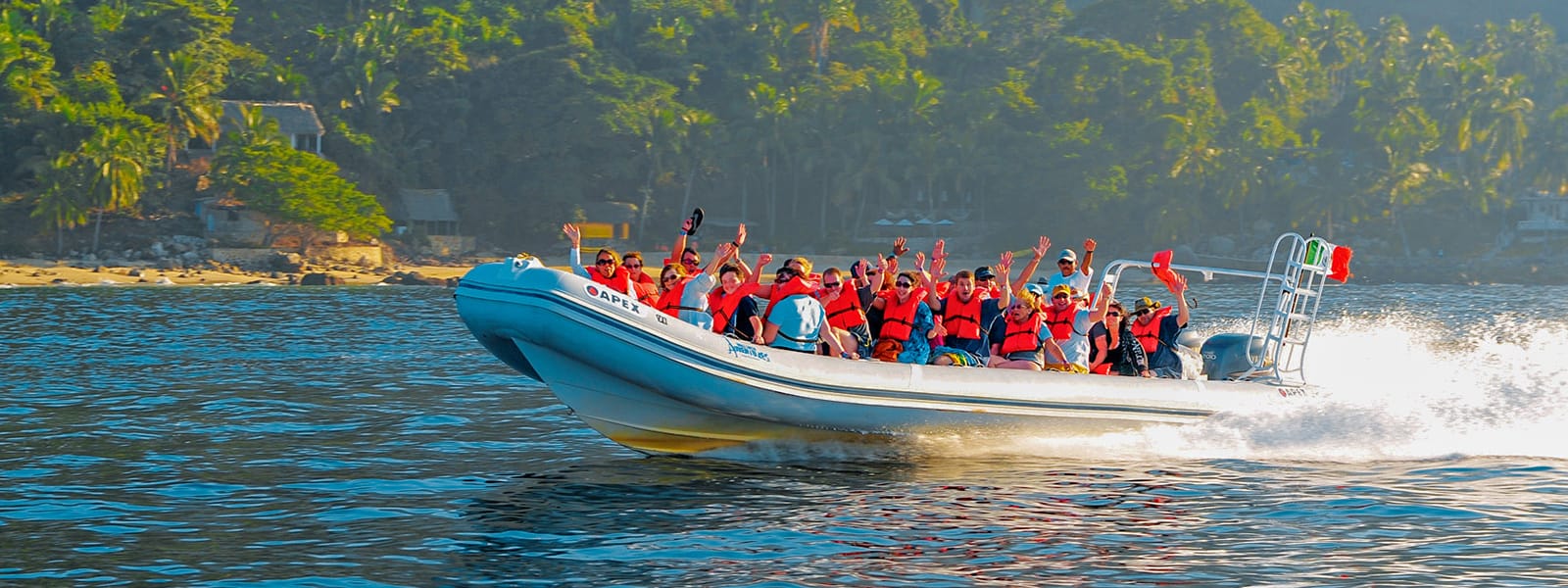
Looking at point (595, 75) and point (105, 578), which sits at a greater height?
point (595, 75)

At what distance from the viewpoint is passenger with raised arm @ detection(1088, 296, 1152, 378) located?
12367 mm

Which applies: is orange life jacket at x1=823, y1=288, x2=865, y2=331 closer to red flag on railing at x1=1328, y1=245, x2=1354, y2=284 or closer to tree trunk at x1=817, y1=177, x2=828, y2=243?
red flag on railing at x1=1328, y1=245, x2=1354, y2=284

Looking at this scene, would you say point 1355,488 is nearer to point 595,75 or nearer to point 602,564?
point 602,564

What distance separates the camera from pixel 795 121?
66.4m

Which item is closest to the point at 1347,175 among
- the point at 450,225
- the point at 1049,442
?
the point at 450,225

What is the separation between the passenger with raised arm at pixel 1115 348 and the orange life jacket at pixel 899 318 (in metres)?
1.55

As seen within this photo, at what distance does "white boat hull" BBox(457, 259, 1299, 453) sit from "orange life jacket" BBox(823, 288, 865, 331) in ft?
2.02

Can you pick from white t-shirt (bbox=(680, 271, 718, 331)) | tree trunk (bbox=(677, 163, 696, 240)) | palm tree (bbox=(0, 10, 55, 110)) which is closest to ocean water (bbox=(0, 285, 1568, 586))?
white t-shirt (bbox=(680, 271, 718, 331))

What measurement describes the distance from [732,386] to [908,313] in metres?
1.60

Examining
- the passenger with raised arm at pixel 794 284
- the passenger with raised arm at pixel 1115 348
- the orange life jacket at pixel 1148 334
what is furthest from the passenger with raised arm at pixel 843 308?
the orange life jacket at pixel 1148 334

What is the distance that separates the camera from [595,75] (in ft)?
206

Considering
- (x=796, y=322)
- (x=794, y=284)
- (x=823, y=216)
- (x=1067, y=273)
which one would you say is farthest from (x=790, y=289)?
(x=823, y=216)

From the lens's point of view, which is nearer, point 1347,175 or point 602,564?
point 602,564

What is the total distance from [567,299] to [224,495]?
262cm
